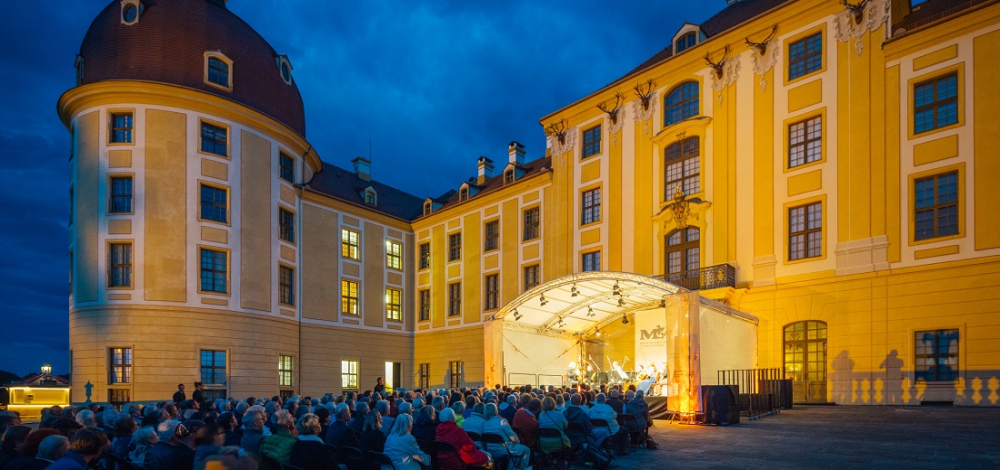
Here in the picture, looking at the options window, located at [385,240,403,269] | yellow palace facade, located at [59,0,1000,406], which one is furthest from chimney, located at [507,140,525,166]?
window, located at [385,240,403,269]

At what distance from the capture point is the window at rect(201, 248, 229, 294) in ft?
88.1

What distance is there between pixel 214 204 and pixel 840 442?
24011mm

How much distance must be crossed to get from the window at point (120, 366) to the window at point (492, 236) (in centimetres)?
1717

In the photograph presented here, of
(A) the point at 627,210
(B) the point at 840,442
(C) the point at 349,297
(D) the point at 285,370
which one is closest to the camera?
(B) the point at 840,442

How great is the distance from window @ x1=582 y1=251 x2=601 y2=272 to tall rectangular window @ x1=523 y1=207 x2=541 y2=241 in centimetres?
347

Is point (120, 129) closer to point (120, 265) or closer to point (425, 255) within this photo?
point (120, 265)

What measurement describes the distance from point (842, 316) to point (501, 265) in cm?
1673

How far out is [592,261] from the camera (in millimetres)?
29906

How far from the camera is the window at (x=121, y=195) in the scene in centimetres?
2602

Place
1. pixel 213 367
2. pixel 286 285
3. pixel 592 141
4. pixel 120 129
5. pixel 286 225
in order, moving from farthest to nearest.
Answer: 1. pixel 286 225
2. pixel 592 141
3. pixel 286 285
4. pixel 213 367
5. pixel 120 129

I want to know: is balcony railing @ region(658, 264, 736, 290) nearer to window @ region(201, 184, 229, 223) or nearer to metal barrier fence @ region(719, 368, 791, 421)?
metal barrier fence @ region(719, 368, 791, 421)

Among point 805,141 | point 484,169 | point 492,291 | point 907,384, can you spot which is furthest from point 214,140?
point 907,384

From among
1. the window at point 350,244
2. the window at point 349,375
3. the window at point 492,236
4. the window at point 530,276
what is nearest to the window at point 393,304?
the window at point 350,244

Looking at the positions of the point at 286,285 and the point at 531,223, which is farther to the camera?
the point at 531,223
